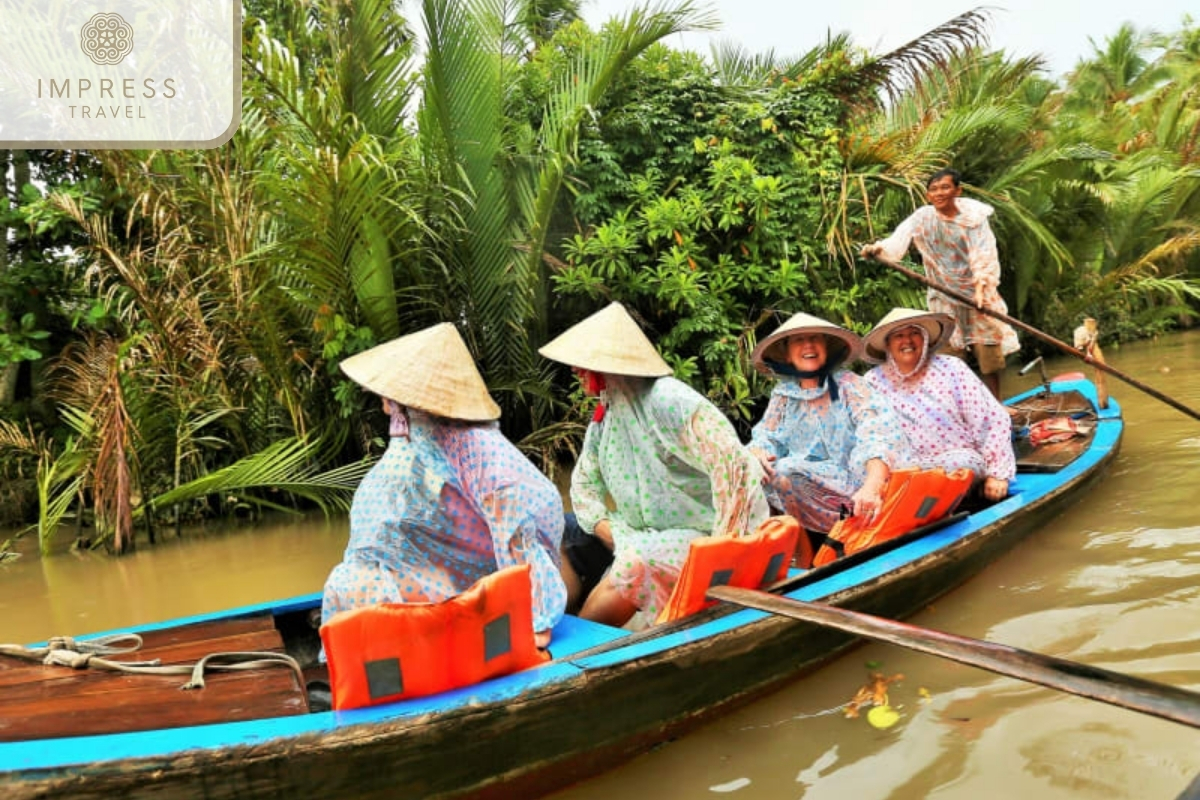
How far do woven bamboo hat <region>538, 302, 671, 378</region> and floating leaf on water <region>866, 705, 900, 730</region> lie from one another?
1235mm

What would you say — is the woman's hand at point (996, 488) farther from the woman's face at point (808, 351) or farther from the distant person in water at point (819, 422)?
the woman's face at point (808, 351)

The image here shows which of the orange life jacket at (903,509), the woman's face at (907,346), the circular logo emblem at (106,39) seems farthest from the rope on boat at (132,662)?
the circular logo emblem at (106,39)

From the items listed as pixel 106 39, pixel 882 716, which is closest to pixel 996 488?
pixel 882 716

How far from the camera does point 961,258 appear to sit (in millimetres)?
5805

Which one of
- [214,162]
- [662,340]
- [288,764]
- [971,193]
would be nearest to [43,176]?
[214,162]

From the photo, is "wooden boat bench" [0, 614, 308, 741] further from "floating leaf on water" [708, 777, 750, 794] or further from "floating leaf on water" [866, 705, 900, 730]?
"floating leaf on water" [866, 705, 900, 730]

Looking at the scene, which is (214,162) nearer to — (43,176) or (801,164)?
(43,176)

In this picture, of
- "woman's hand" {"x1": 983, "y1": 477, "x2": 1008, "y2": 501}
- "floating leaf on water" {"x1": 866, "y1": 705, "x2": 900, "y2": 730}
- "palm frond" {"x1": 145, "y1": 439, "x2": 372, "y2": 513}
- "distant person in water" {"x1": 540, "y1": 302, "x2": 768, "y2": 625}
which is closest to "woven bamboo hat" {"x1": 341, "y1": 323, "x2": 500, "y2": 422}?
"distant person in water" {"x1": 540, "y1": 302, "x2": 768, "y2": 625}

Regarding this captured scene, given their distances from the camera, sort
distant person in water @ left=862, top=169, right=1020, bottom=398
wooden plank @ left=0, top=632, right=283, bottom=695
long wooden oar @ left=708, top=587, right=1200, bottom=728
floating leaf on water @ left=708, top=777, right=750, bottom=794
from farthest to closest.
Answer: distant person in water @ left=862, top=169, right=1020, bottom=398 → floating leaf on water @ left=708, top=777, right=750, bottom=794 → wooden plank @ left=0, top=632, right=283, bottom=695 → long wooden oar @ left=708, top=587, right=1200, bottom=728

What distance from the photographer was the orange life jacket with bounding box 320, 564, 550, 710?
2154 millimetres

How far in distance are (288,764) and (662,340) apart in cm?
529

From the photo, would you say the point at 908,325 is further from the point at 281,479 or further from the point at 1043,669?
the point at 281,479

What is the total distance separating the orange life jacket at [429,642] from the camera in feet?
7.07

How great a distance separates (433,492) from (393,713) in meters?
0.63
